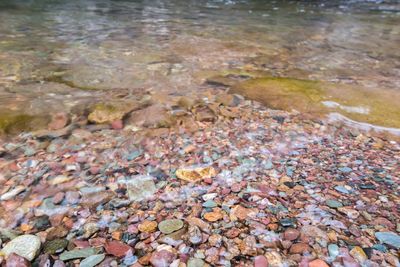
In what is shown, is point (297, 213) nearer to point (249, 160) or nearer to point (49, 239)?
point (249, 160)

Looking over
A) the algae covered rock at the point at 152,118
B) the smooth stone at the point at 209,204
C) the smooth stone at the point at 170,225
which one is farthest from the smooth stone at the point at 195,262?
the algae covered rock at the point at 152,118

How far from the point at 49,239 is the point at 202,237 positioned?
107 cm

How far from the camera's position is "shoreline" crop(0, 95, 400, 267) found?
2104 millimetres

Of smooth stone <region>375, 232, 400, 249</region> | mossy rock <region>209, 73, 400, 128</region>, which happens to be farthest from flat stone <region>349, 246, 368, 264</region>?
mossy rock <region>209, 73, 400, 128</region>

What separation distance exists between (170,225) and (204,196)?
0.45 meters

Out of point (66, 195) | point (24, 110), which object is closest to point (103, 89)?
point (24, 110)

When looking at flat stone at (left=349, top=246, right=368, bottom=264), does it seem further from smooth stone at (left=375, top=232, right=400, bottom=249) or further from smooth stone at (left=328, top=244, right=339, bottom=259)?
smooth stone at (left=375, top=232, right=400, bottom=249)

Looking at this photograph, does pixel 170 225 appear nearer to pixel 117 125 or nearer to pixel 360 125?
pixel 117 125

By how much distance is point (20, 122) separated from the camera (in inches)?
151

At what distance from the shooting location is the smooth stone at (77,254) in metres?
2.05

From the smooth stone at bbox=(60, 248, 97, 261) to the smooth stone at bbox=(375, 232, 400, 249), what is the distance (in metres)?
1.94

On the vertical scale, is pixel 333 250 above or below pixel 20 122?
above

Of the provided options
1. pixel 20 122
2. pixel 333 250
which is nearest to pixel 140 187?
pixel 333 250

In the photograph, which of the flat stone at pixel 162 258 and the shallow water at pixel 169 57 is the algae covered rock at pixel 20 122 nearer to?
the shallow water at pixel 169 57
